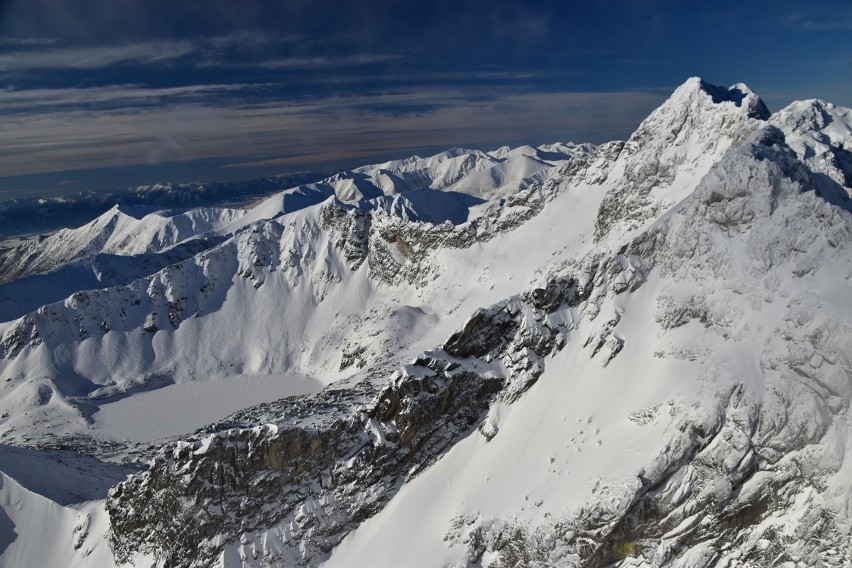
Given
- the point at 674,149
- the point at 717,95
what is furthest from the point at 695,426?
the point at 717,95

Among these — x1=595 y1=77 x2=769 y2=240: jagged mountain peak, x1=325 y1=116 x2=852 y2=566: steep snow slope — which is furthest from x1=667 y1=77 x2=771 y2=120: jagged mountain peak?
x1=325 y1=116 x2=852 y2=566: steep snow slope

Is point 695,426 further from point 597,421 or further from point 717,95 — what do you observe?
point 717,95

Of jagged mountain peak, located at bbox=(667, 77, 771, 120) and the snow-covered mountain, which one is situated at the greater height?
jagged mountain peak, located at bbox=(667, 77, 771, 120)

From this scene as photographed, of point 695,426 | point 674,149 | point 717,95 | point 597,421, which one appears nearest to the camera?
point 695,426

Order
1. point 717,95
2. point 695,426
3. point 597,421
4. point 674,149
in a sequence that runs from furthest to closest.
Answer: point 717,95 < point 674,149 < point 597,421 < point 695,426

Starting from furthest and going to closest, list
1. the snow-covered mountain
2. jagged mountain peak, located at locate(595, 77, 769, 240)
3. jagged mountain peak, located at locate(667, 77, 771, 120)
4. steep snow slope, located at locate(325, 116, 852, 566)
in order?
jagged mountain peak, located at locate(667, 77, 771, 120) < jagged mountain peak, located at locate(595, 77, 769, 240) < the snow-covered mountain < steep snow slope, located at locate(325, 116, 852, 566)

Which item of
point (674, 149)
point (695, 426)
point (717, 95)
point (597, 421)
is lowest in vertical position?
point (597, 421)

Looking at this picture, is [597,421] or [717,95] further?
[717,95]

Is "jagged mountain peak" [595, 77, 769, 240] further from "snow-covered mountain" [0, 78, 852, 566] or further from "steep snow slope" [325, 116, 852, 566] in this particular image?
"steep snow slope" [325, 116, 852, 566]

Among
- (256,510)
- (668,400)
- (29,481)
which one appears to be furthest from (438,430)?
(29,481)

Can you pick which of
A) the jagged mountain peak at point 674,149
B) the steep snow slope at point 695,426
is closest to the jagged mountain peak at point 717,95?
the jagged mountain peak at point 674,149

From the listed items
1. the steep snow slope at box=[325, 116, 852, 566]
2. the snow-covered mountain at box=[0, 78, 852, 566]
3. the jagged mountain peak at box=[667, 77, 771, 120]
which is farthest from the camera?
the jagged mountain peak at box=[667, 77, 771, 120]
